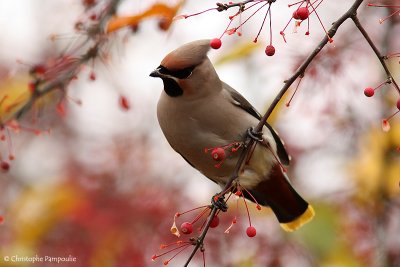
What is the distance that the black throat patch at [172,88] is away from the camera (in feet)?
10.9

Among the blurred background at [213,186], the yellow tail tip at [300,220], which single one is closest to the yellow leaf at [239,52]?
the blurred background at [213,186]

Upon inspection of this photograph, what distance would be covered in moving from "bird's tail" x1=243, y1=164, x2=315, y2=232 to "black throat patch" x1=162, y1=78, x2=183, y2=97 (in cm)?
72

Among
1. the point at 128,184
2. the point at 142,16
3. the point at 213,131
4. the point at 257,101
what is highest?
the point at 142,16

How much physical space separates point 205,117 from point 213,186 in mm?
2069

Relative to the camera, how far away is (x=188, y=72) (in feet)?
10.8

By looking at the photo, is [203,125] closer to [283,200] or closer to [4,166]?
[283,200]

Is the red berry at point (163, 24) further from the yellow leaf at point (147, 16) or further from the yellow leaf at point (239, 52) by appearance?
the yellow leaf at point (239, 52)

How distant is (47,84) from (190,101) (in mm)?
743

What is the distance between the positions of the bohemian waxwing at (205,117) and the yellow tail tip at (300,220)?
0.29m

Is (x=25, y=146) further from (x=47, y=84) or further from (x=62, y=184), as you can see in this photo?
(x=47, y=84)

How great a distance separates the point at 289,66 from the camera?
12.7ft

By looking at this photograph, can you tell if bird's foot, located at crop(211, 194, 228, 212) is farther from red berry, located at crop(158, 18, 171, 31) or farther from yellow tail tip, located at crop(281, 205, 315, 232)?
yellow tail tip, located at crop(281, 205, 315, 232)

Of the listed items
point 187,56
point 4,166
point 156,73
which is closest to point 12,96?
point 4,166

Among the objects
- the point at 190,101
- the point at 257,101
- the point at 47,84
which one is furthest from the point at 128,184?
the point at 47,84
